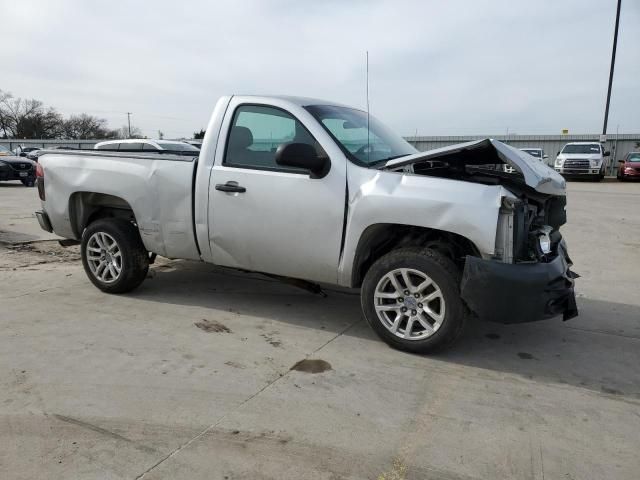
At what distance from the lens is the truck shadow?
3677 mm

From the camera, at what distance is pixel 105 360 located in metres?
3.65

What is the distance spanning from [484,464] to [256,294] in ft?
10.5

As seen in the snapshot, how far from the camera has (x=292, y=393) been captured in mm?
3230

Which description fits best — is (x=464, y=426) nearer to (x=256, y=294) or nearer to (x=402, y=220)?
(x=402, y=220)

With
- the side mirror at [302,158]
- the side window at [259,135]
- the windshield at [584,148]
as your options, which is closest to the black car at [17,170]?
the side window at [259,135]

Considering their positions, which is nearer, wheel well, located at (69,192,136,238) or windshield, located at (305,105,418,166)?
windshield, located at (305,105,418,166)

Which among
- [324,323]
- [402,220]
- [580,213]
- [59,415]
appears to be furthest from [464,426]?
[580,213]

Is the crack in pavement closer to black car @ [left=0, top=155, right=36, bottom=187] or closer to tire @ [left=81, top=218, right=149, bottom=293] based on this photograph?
tire @ [left=81, top=218, right=149, bottom=293]

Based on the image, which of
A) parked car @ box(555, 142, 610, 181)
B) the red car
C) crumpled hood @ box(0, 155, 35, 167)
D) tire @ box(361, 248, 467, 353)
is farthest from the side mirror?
the red car

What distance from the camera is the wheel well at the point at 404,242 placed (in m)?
3.87

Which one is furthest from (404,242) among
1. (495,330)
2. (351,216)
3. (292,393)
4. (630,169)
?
(630,169)

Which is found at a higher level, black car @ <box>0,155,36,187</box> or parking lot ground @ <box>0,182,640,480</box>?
black car @ <box>0,155,36,187</box>

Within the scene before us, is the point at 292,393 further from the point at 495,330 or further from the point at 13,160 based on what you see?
the point at 13,160

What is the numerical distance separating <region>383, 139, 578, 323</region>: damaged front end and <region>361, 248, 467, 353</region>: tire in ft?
0.52
